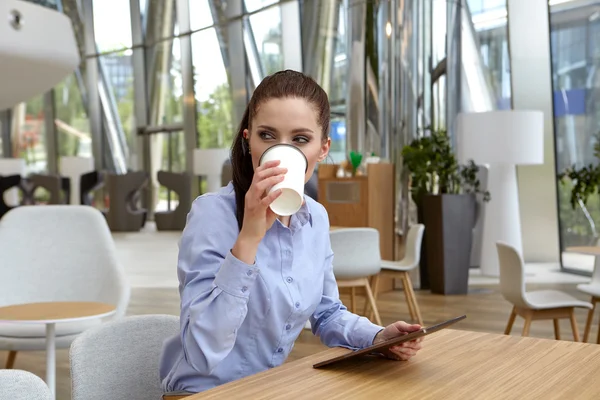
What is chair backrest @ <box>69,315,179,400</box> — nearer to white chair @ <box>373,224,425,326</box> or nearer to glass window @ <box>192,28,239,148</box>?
white chair @ <box>373,224,425,326</box>

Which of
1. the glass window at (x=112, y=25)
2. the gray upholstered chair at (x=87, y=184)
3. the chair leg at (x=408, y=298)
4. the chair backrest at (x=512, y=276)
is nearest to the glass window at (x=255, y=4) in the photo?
the glass window at (x=112, y=25)

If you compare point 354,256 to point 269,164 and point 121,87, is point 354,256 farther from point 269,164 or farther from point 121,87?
point 121,87

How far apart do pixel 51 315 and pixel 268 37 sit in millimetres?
10008

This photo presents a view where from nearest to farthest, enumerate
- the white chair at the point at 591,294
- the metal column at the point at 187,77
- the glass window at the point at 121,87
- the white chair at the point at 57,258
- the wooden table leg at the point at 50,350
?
1. the wooden table leg at the point at 50,350
2. the white chair at the point at 57,258
3. the white chair at the point at 591,294
4. the metal column at the point at 187,77
5. the glass window at the point at 121,87

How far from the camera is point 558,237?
873 centimetres

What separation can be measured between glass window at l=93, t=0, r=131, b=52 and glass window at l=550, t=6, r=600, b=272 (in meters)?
9.80

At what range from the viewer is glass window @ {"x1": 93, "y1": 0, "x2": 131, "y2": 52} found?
1585 cm

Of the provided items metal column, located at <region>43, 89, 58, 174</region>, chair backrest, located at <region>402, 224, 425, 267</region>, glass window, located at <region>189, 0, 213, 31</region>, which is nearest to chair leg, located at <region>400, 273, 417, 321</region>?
chair backrest, located at <region>402, 224, 425, 267</region>

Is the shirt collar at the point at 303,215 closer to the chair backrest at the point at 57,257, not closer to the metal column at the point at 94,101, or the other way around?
the chair backrest at the point at 57,257

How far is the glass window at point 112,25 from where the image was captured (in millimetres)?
15852

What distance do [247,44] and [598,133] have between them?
6394 mm

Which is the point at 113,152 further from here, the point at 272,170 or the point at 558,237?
the point at 272,170

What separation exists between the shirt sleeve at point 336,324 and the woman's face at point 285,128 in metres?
0.35

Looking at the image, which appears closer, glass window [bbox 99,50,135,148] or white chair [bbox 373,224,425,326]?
white chair [bbox 373,224,425,326]
